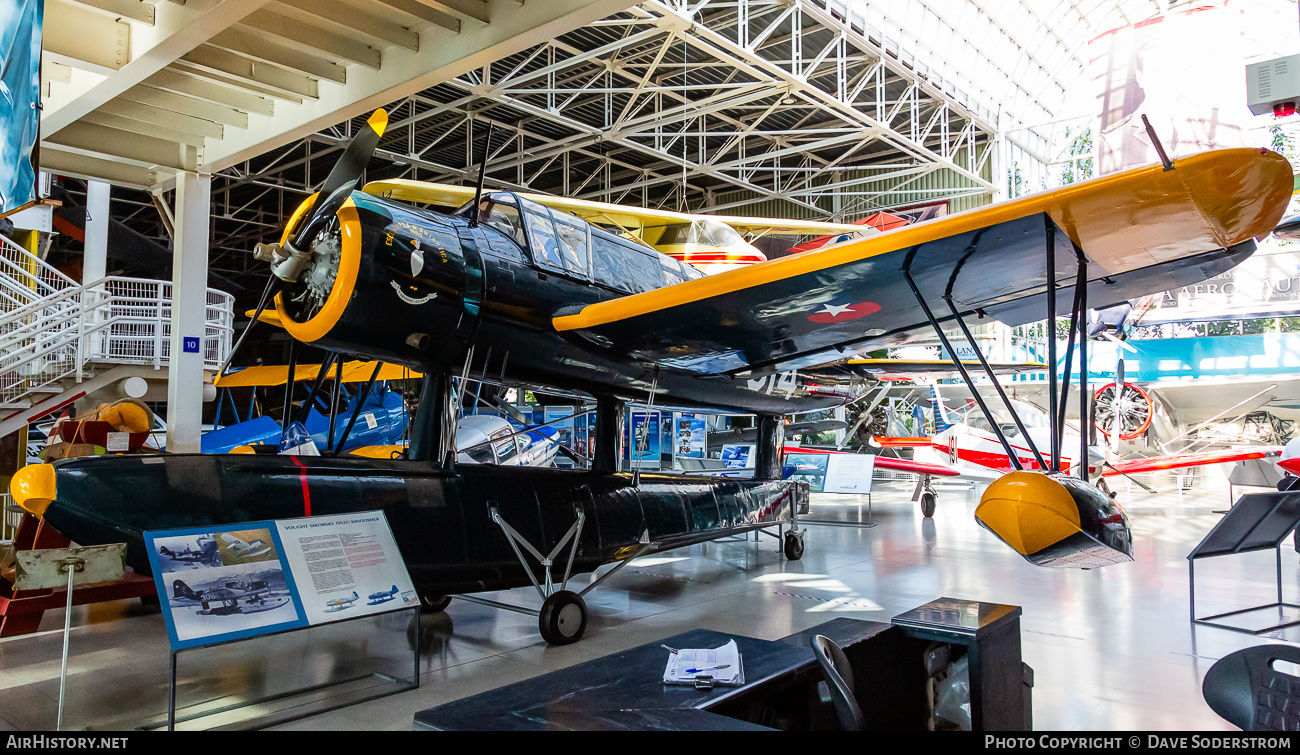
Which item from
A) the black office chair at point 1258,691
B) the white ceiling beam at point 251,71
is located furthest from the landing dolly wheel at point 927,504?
the black office chair at point 1258,691

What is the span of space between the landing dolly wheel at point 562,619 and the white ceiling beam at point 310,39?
4.87 meters

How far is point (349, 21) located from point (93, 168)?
4.41 meters

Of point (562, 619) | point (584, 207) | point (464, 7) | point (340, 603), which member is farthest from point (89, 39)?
point (584, 207)

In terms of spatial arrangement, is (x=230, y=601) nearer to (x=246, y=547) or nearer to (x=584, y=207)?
(x=246, y=547)

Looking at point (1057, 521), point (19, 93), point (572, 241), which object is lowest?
point (1057, 521)

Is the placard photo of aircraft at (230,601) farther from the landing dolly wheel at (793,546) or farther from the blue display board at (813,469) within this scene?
the blue display board at (813,469)

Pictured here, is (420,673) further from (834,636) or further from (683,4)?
(683,4)

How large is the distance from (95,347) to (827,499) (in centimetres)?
1288

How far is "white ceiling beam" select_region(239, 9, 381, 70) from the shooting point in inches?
241

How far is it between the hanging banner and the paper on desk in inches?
80.9

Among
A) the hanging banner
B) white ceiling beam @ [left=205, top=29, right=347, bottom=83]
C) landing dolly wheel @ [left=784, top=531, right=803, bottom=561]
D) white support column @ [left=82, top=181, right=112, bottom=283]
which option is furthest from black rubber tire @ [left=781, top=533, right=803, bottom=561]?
white support column @ [left=82, top=181, right=112, bottom=283]

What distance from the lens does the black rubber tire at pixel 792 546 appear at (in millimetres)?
8359

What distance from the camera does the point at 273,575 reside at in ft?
12.1
